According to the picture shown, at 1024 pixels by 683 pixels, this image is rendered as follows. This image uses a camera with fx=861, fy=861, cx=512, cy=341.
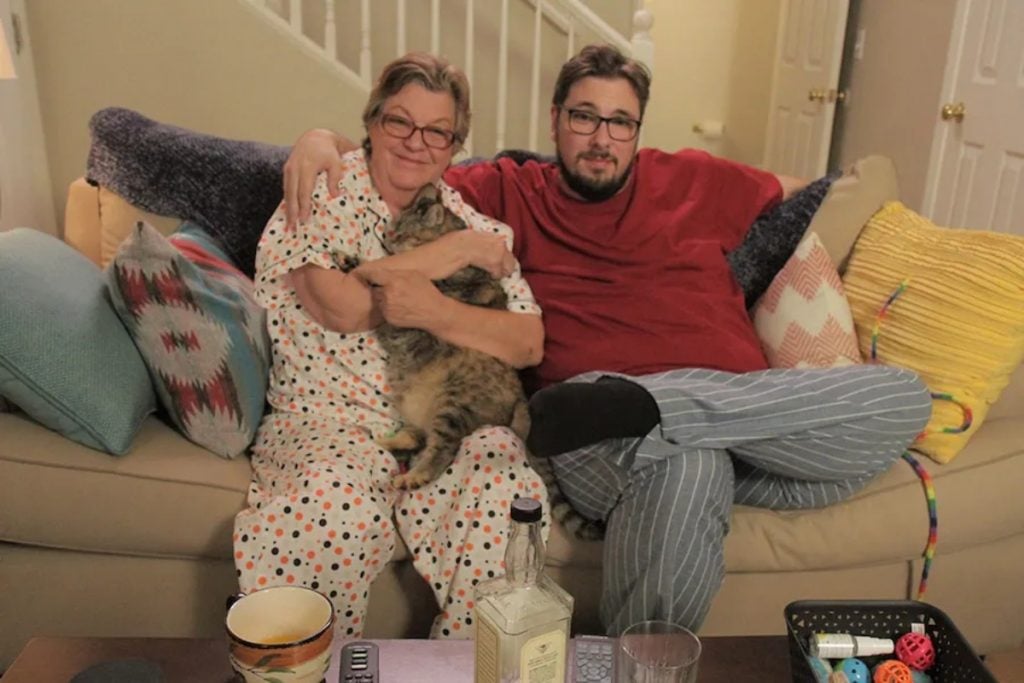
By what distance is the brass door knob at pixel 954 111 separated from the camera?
328cm

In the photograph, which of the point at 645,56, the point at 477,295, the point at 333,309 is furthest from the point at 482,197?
the point at 645,56

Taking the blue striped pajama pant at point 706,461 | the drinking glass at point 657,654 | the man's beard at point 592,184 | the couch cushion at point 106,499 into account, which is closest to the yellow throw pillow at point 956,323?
the blue striped pajama pant at point 706,461

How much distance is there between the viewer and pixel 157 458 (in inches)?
60.6

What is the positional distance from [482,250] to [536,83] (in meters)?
1.82

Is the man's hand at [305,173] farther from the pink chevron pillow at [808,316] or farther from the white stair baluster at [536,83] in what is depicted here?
the white stair baluster at [536,83]

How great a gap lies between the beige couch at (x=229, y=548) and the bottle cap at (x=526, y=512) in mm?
668

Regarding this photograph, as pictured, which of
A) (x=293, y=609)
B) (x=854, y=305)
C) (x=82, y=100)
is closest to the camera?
(x=293, y=609)

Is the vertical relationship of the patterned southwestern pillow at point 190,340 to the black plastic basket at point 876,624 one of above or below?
above

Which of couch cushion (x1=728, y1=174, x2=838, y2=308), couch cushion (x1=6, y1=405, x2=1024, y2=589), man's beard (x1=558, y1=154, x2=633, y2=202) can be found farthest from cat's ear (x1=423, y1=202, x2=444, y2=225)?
couch cushion (x1=728, y1=174, x2=838, y2=308)

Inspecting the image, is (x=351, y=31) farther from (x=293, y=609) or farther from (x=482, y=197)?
(x=293, y=609)

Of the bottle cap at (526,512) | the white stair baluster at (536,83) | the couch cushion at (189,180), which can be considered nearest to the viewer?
the bottle cap at (526,512)

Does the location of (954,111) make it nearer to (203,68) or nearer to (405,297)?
(405,297)

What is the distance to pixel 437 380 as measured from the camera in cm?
171

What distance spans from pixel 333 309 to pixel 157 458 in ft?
1.35
